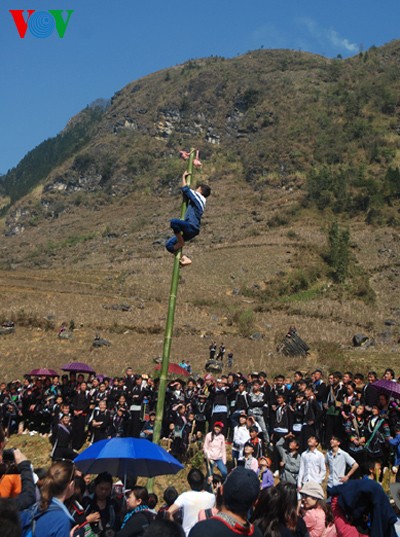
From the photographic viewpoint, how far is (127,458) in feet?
21.9

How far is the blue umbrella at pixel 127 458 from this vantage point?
251 inches

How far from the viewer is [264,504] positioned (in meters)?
5.21

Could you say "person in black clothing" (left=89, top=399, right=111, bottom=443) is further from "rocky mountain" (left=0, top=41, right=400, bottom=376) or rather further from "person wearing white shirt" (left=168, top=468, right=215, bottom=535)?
"rocky mountain" (left=0, top=41, right=400, bottom=376)

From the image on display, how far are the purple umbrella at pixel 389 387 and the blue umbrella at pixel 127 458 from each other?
19.9 ft

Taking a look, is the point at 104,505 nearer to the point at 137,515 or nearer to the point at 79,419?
the point at 137,515

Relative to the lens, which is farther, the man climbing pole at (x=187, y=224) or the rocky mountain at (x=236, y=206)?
the rocky mountain at (x=236, y=206)

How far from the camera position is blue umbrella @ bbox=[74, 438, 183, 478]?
6.38 metres

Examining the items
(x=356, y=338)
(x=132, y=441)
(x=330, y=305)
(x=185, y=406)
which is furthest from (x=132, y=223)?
(x=132, y=441)

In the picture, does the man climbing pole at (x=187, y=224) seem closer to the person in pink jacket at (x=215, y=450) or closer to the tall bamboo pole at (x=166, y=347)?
the tall bamboo pole at (x=166, y=347)

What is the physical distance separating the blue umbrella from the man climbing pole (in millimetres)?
2548

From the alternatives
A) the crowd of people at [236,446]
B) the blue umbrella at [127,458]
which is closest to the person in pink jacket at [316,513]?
the crowd of people at [236,446]

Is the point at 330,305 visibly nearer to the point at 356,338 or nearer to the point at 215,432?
the point at 356,338

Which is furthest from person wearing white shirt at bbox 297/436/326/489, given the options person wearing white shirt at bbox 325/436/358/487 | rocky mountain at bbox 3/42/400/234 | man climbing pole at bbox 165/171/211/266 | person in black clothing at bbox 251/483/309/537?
rocky mountain at bbox 3/42/400/234

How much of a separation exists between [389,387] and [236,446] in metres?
3.50
